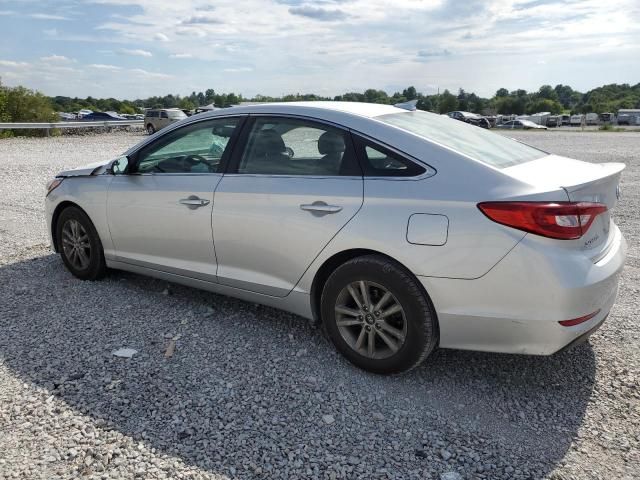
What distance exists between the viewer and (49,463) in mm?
2846

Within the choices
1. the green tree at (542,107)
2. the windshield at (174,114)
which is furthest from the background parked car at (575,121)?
the windshield at (174,114)

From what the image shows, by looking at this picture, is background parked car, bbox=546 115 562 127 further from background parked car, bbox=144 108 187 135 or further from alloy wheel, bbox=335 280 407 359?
alloy wheel, bbox=335 280 407 359

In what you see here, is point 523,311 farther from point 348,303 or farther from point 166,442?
point 166,442

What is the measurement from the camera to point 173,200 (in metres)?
4.50

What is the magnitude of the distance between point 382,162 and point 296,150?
2.45ft

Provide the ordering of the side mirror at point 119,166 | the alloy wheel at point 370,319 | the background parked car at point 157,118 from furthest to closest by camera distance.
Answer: the background parked car at point 157,118 < the side mirror at point 119,166 < the alloy wheel at point 370,319

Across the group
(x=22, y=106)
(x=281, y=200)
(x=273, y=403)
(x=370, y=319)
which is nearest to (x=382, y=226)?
(x=370, y=319)

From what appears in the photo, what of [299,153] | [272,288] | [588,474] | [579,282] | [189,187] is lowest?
[588,474]

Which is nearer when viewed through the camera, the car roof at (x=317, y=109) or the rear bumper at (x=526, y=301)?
the rear bumper at (x=526, y=301)

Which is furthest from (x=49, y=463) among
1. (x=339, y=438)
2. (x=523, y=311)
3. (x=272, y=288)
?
(x=523, y=311)

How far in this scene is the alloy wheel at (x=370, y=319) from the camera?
3.51 metres

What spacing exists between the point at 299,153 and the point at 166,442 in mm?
2063

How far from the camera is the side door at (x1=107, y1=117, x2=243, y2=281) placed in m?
4.36

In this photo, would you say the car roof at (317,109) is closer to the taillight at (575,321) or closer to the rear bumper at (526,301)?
the rear bumper at (526,301)
